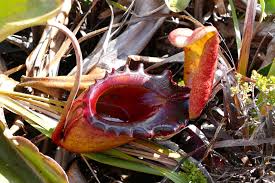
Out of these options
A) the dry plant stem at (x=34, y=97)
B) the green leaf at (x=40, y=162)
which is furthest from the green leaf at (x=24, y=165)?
the dry plant stem at (x=34, y=97)

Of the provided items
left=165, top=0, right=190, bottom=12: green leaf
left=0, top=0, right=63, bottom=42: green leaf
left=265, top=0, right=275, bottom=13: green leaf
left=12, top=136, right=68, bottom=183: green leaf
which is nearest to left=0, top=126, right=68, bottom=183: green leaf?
left=12, top=136, right=68, bottom=183: green leaf

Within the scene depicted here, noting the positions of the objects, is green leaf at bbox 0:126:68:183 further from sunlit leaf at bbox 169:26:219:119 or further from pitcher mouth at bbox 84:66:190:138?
sunlit leaf at bbox 169:26:219:119

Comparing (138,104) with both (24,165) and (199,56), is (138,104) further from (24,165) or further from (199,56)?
(24,165)

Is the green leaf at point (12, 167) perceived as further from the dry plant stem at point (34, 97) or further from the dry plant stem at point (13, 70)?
the dry plant stem at point (13, 70)

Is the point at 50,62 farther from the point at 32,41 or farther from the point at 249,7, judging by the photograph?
the point at 249,7

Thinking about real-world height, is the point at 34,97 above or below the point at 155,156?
above

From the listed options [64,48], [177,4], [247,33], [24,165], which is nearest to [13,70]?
[64,48]
